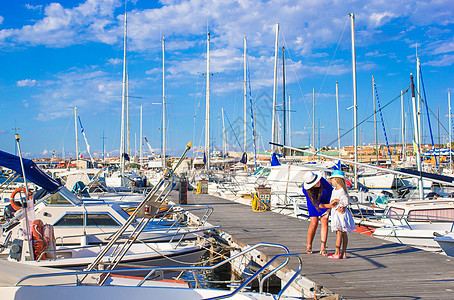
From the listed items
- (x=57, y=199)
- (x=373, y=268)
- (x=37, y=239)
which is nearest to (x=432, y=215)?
(x=373, y=268)

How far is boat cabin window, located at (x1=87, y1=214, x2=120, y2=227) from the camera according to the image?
10.7 m

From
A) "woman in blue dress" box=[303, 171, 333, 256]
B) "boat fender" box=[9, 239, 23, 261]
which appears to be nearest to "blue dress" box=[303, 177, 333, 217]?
"woman in blue dress" box=[303, 171, 333, 256]

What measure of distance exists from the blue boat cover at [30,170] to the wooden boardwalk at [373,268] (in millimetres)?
5264

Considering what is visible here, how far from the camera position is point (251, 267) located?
32.9ft

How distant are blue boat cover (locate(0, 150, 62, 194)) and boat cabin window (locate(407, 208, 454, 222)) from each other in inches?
428

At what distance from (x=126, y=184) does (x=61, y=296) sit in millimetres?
27123

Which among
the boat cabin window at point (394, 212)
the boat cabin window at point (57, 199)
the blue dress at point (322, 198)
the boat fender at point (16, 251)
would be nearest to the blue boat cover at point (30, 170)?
the boat cabin window at point (57, 199)

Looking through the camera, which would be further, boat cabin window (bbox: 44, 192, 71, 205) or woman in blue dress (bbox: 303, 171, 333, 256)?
boat cabin window (bbox: 44, 192, 71, 205)

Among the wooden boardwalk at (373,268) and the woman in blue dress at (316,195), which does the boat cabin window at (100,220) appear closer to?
the wooden boardwalk at (373,268)

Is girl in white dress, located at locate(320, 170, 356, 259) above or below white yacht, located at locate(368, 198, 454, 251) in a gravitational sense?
above

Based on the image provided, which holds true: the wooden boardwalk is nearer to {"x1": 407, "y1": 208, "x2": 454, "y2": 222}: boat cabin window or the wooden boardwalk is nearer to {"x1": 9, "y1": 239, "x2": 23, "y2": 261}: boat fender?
Result: {"x1": 407, "y1": 208, "x2": 454, "y2": 222}: boat cabin window

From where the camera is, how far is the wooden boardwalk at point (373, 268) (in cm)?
599

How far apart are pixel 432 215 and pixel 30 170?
12.1 m

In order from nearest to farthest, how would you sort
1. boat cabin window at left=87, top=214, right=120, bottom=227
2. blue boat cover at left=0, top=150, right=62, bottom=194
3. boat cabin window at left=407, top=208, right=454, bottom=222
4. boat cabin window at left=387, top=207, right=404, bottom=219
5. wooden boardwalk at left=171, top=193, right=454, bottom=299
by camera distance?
wooden boardwalk at left=171, top=193, right=454, bottom=299 < blue boat cover at left=0, top=150, right=62, bottom=194 < boat cabin window at left=87, top=214, right=120, bottom=227 < boat cabin window at left=407, top=208, right=454, bottom=222 < boat cabin window at left=387, top=207, right=404, bottom=219
